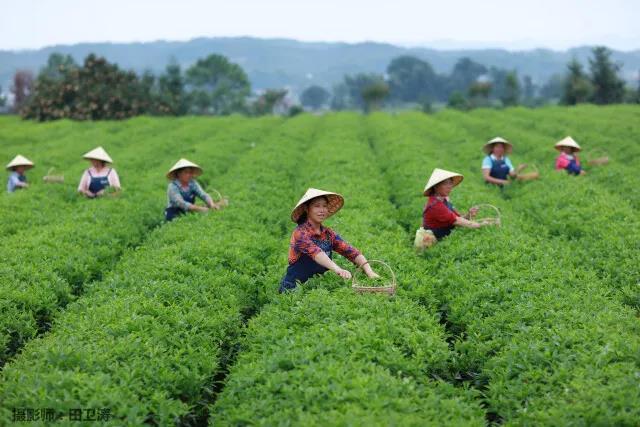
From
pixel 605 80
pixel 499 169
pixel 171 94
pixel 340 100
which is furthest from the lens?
pixel 340 100

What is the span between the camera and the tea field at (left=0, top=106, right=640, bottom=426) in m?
4.90

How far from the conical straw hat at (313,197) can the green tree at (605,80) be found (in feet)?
202

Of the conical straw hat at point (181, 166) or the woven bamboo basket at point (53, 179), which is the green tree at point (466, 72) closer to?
the woven bamboo basket at point (53, 179)

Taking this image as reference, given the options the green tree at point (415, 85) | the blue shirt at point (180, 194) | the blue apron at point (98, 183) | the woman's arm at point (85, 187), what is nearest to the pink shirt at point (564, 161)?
the blue shirt at point (180, 194)

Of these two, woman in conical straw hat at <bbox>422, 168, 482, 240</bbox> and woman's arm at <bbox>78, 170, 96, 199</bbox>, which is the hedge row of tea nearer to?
woman's arm at <bbox>78, 170, 96, 199</bbox>

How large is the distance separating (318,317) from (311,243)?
44.5 inches

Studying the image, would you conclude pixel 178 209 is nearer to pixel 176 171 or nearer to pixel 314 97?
pixel 176 171

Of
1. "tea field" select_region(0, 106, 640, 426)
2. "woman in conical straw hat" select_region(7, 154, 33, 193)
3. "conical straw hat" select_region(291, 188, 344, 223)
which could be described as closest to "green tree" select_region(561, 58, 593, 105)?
"tea field" select_region(0, 106, 640, 426)

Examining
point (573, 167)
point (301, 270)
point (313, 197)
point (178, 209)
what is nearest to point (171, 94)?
point (178, 209)

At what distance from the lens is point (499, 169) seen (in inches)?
543

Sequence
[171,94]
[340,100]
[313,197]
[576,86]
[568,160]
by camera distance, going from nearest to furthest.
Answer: [313,197] → [568,160] → [576,86] → [171,94] → [340,100]

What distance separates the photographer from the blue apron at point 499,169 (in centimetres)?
1363

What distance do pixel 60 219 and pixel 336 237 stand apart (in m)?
7.11

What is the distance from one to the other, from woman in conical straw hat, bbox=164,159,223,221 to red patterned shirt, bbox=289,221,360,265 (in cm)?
439
